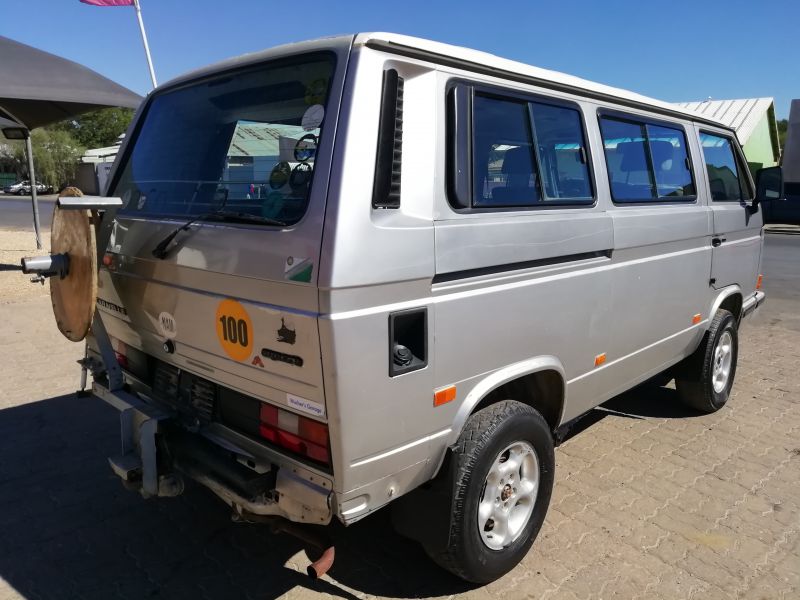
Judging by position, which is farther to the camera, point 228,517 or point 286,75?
point 228,517

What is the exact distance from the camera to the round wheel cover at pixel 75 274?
267 cm

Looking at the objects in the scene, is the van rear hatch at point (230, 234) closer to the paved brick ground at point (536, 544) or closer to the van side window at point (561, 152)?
the paved brick ground at point (536, 544)

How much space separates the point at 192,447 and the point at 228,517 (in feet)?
3.14

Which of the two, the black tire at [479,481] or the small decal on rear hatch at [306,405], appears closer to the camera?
the small decal on rear hatch at [306,405]

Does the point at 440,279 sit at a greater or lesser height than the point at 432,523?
greater

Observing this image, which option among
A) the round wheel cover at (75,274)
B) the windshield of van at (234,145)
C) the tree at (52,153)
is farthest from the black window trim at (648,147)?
the tree at (52,153)

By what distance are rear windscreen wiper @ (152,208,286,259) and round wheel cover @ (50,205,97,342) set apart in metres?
0.34

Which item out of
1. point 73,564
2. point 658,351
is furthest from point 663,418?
point 73,564

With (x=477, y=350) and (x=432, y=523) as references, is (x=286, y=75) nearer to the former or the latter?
(x=477, y=350)

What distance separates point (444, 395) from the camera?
7.74 ft

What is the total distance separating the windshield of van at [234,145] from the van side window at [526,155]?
26.6 inches

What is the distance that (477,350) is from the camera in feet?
8.09

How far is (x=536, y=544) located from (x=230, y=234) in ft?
7.18

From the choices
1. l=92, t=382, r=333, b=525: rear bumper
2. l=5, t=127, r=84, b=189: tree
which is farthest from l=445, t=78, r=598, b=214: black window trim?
l=5, t=127, r=84, b=189: tree
